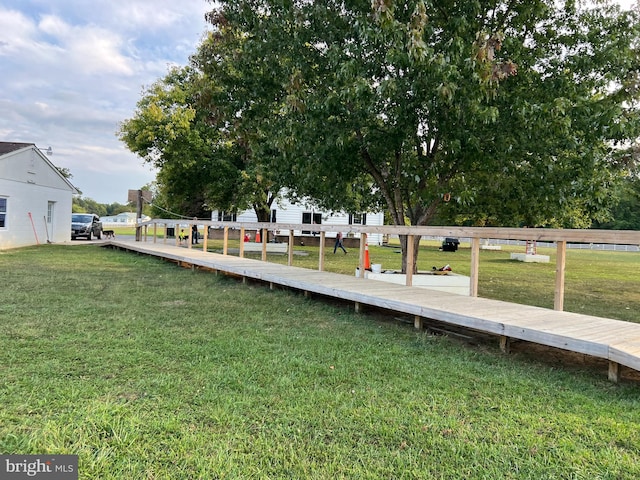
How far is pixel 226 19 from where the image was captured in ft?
26.2

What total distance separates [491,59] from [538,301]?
14.3 feet

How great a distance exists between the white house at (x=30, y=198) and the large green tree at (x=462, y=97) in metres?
11.4

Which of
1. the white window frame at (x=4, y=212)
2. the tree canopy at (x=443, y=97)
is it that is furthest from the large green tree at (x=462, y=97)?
the white window frame at (x=4, y=212)

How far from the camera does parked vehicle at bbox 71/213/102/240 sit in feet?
71.5

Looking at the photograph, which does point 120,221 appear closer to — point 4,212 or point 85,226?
point 85,226

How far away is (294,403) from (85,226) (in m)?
23.0

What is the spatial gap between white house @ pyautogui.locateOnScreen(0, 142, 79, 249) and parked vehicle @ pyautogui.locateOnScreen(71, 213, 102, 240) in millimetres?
2909

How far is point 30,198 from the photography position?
16.1 metres

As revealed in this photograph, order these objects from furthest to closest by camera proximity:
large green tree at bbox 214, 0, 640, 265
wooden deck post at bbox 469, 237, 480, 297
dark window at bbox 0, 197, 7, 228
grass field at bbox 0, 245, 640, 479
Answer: dark window at bbox 0, 197, 7, 228, large green tree at bbox 214, 0, 640, 265, wooden deck post at bbox 469, 237, 480, 297, grass field at bbox 0, 245, 640, 479

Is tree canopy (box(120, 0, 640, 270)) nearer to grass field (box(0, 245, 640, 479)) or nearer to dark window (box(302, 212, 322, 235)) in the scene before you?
grass field (box(0, 245, 640, 479))

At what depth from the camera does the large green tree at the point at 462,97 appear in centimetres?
619

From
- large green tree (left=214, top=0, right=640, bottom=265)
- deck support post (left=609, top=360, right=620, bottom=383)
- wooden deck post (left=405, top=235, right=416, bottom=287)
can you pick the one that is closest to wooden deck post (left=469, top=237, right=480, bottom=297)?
wooden deck post (left=405, top=235, right=416, bottom=287)

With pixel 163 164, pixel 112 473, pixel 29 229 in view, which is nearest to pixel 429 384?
pixel 112 473

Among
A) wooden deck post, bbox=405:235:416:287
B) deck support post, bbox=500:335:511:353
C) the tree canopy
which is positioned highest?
the tree canopy
